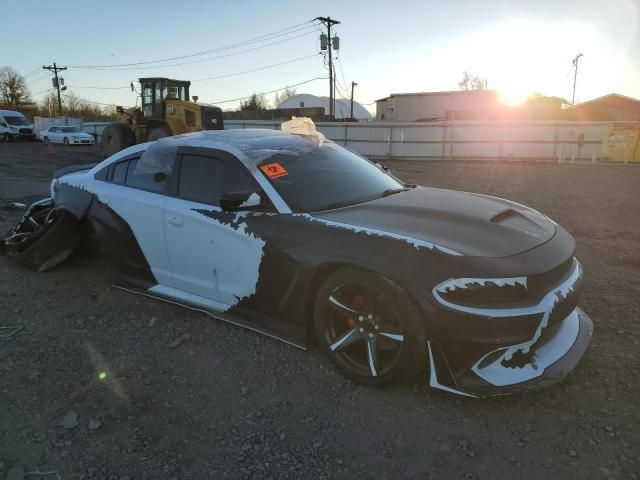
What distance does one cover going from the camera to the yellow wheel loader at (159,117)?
19.3 metres

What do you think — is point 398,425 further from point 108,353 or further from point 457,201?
point 108,353

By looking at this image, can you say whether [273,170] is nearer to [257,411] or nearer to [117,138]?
[257,411]

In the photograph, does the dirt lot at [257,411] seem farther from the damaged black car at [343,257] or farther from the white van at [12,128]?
the white van at [12,128]

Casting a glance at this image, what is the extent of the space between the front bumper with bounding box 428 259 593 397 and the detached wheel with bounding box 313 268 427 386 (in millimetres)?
143

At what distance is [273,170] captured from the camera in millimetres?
3654

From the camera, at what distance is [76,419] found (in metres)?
2.79

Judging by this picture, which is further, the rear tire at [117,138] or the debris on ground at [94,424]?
the rear tire at [117,138]

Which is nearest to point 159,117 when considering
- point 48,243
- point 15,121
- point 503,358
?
point 48,243

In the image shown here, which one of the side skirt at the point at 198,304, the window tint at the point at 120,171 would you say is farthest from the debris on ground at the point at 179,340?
the window tint at the point at 120,171

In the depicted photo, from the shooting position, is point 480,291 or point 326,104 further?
point 326,104

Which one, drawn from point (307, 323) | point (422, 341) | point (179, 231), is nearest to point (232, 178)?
point (179, 231)

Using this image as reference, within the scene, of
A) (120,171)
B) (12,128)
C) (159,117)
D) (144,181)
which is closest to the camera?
(144,181)

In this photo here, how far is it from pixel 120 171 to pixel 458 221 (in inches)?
120

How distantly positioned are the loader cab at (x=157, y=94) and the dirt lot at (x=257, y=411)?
17.5m
